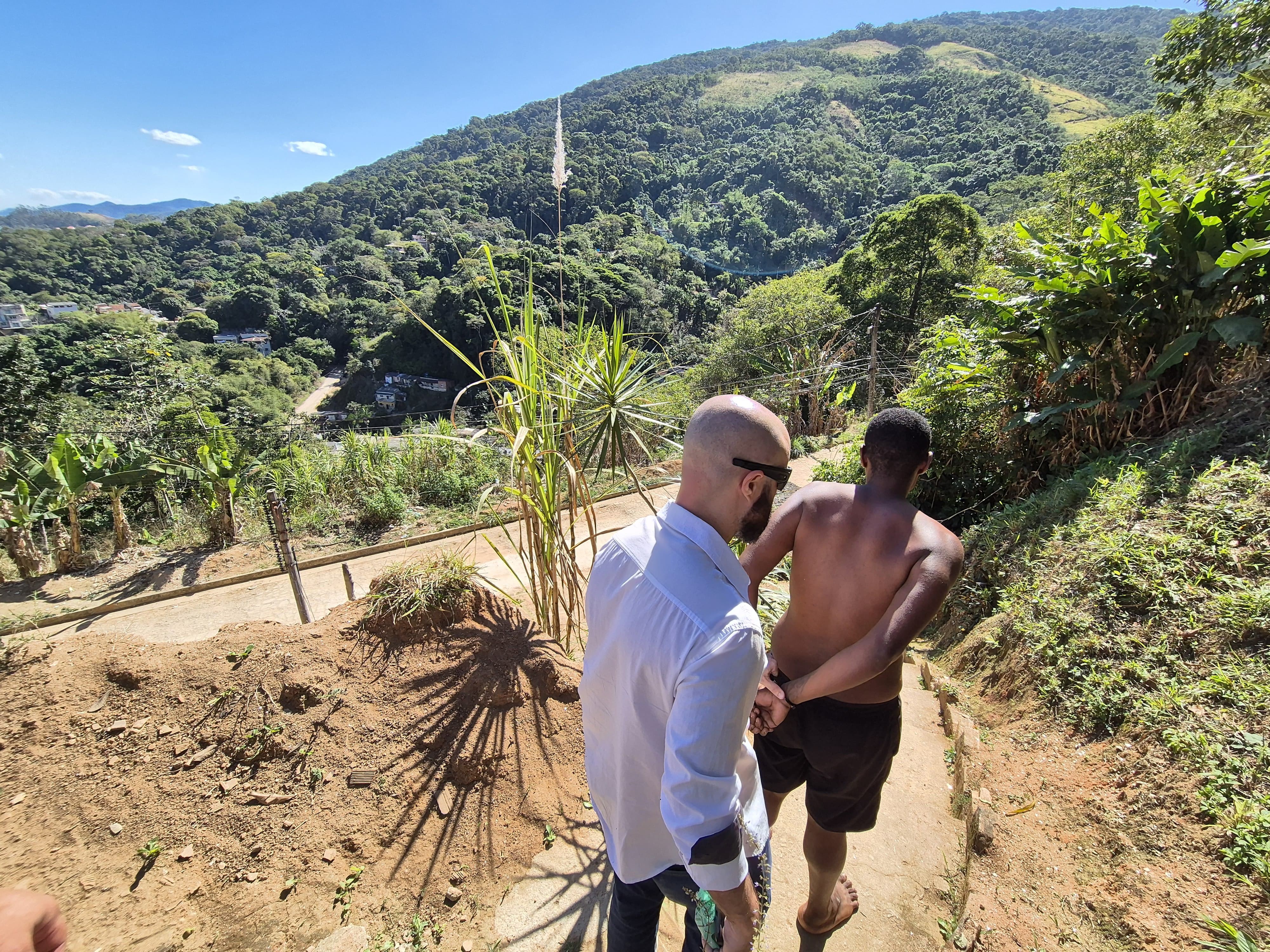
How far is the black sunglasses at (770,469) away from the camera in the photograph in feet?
4.37

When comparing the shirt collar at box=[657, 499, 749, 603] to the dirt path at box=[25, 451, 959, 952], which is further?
the dirt path at box=[25, 451, 959, 952]

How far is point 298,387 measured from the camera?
40750 mm

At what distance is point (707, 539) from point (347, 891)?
2.26 m

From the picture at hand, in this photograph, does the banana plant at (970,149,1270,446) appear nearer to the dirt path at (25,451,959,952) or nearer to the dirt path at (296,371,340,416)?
the dirt path at (25,451,959,952)

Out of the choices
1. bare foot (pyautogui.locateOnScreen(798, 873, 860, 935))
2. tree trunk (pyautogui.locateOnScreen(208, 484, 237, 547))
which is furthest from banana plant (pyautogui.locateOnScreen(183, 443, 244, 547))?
bare foot (pyautogui.locateOnScreen(798, 873, 860, 935))

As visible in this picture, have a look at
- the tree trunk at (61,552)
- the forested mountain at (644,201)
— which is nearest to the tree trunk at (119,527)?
the tree trunk at (61,552)

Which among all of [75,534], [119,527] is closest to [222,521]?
[119,527]

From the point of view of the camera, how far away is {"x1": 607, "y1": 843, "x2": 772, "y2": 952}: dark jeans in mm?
1455

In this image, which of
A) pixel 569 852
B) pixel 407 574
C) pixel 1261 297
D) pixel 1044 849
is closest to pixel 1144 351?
pixel 1261 297

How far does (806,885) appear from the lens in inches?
90.7

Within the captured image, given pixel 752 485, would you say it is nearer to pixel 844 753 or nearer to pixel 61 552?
pixel 844 753

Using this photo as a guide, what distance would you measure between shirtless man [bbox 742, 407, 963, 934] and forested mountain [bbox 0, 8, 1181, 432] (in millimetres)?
4176

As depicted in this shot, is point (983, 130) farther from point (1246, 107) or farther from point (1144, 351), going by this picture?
point (1144, 351)

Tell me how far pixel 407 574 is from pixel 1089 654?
3645mm
